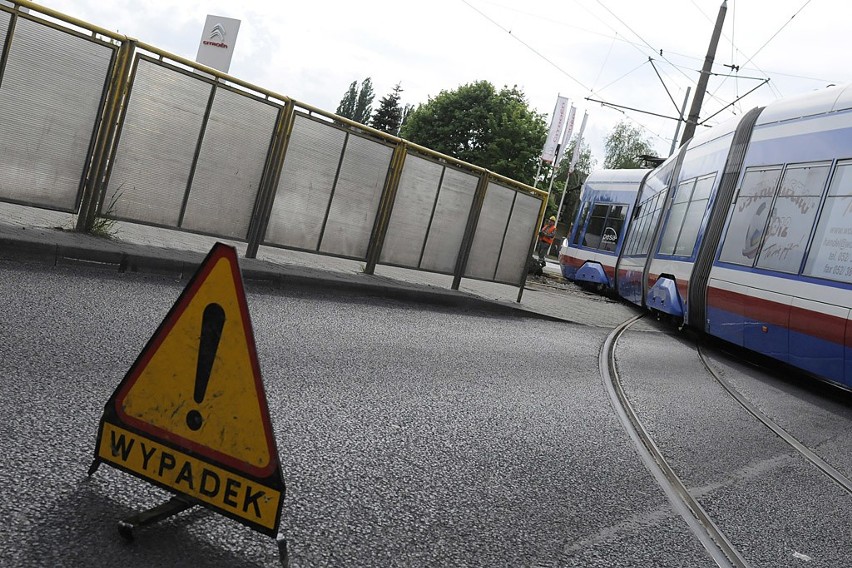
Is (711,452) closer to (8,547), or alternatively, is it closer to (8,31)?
(8,547)

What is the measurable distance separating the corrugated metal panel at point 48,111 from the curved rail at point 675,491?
5502 mm

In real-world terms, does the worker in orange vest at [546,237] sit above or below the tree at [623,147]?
below

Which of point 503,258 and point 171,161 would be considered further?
point 503,258

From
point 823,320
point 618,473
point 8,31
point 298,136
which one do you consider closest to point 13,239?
point 8,31

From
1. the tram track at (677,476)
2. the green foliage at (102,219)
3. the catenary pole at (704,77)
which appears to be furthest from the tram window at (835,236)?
the catenary pole at (704,77)

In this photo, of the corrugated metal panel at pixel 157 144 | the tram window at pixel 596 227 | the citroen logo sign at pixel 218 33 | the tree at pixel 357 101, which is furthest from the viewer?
the tree at pixel 357 101

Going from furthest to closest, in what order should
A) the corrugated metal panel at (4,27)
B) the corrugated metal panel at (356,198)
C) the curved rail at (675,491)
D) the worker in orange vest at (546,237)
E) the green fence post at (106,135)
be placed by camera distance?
the worker in orange vest at (546,237)
the corrugated metal panel at (356,198)
the green fence post at (106,135)
the corrugated metal panel at (4,27)
the curved rail at (675,491)

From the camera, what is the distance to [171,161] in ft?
31.0

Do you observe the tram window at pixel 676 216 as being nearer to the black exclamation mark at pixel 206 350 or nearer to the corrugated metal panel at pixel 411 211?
the corrugated metal panel at pixel 411 211

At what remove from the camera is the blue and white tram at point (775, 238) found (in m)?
9.90

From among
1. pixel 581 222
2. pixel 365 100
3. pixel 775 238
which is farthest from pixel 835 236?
pixel 365 100

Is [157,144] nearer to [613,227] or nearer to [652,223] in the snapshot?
[652,223]

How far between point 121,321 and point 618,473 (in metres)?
3.56

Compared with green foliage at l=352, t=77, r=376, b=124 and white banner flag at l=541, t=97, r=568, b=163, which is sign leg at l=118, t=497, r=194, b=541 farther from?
green foliage at l=352, t=77, r=376, b=124
